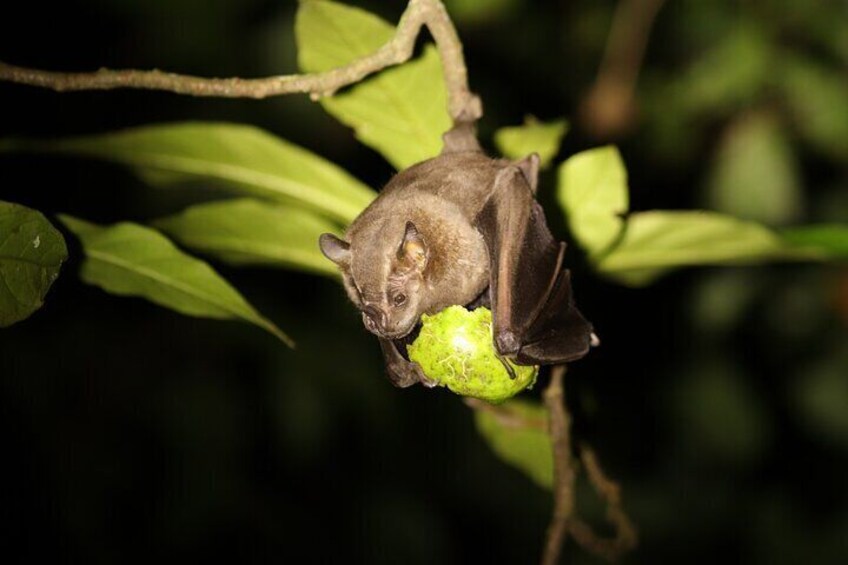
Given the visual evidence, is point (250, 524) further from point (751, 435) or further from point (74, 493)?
point (751, 435)

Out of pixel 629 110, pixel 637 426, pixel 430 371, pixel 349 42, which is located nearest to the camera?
pixel 430 371

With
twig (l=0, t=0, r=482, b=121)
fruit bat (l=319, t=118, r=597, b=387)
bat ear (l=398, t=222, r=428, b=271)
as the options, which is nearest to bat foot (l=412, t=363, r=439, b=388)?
fruit bat (l=319, t=118, r=597, b=387)

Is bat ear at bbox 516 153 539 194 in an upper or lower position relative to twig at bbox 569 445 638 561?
upper

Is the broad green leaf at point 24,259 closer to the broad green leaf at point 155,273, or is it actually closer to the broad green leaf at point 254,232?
the broad green leaf at point 155,273

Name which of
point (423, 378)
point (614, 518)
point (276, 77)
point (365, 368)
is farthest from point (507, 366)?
point (365, 368)

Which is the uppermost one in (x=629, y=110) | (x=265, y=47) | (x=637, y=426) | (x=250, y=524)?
(x=629, y=110)

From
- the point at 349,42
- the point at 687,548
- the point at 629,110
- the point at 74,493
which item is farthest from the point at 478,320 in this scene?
the point at 687,548

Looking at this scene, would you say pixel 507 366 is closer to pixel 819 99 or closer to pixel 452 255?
pixel 452 255

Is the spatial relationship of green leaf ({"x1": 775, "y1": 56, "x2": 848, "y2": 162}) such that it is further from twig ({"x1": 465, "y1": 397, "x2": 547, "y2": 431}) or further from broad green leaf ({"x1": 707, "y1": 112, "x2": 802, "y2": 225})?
twig ({"x1": 465, "y1": 397, "x2": 547, "y2": 431})
